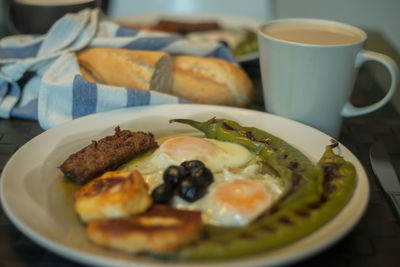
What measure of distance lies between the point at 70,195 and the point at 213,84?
1.26 m

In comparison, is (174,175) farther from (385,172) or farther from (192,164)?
(385,172)

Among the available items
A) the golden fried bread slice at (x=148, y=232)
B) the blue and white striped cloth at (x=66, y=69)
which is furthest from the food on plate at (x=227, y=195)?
the blue and white striped cloth at (x=66, y=69)

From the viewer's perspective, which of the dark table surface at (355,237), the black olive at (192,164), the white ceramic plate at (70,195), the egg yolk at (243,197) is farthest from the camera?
the black olive at (192,164)

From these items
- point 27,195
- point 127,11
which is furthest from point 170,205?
point 127,11

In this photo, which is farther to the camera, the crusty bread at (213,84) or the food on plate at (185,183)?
the crusty bread at (213,84)

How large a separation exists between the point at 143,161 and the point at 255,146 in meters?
0.53

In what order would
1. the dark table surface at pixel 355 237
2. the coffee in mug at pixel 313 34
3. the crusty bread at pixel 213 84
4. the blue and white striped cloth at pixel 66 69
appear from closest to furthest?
the dark table surface at pixel 355 237 → the coffee in mug at pixel 313 34 → the blue and white striped cloth at pixel 66 69 → the crusty bread at pixel 213 84

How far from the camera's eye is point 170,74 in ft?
8.73

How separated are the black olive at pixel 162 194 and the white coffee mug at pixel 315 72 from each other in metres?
0.98

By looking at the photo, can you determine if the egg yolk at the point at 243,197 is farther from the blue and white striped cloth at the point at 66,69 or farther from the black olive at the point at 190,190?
the blue and white striped cloth at the point at 66,69

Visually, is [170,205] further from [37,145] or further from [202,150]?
[37,145]

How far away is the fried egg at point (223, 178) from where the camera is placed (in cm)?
147

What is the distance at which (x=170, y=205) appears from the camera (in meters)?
1.53

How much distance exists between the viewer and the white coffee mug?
207 cm
